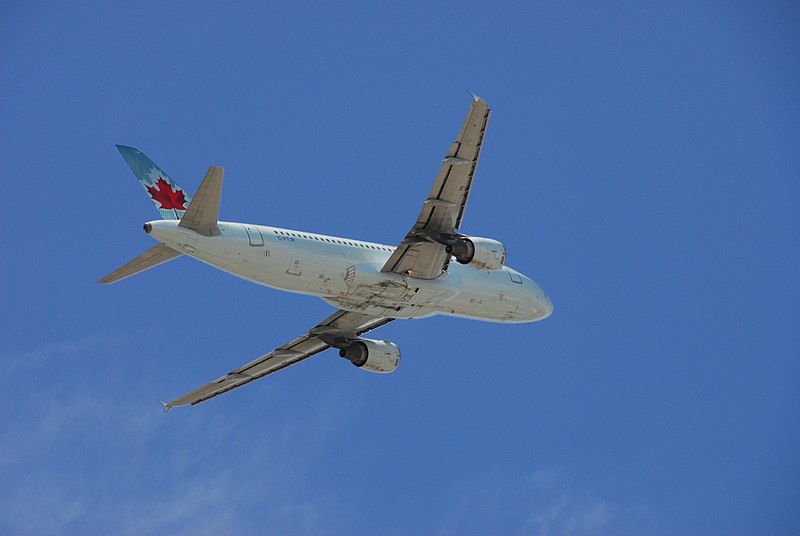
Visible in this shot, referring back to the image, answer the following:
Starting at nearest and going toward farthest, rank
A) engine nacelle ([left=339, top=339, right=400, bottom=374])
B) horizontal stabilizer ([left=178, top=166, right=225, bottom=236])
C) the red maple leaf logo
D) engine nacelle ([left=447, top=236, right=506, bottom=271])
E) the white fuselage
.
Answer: horizontal stabilizer ([left=178, top=166, right=225, bottom=236]) → the white fuselage → engine nacelle ([left=447, top=236, right=506, bottom=271]) → the red maple leaf logo → engine nacelle ([left=339, top=339, right=400, bottom=374])

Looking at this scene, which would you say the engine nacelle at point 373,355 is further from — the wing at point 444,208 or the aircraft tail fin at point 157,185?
the aircraft tail fin at point 157,185

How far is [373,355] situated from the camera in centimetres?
5484

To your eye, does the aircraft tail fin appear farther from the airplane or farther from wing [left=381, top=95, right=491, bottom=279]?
wing [left=381, top=95, right=491, bottom=279]

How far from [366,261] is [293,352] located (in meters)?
9.40

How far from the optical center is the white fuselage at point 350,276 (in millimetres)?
45062

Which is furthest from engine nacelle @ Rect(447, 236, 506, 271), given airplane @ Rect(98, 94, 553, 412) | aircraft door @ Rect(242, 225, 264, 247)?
aircraft door @ Rect(242, 225, 264, 247)

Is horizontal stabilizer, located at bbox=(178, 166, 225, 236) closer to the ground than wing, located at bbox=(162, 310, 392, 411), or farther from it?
closer to the ground

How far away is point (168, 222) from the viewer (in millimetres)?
44219

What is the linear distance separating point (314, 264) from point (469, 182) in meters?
6.61

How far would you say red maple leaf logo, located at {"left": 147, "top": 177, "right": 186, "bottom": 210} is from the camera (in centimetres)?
4816

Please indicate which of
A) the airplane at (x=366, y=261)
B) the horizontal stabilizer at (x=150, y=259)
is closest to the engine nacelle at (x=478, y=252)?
the airplane at (x=366, y=261)

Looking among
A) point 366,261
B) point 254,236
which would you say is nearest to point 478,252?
point 366,261

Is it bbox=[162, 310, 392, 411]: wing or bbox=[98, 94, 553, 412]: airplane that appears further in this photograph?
bbox=[162, 310, 392, 411]: wing

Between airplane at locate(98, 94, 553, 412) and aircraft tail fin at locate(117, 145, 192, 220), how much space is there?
0.04 meters
